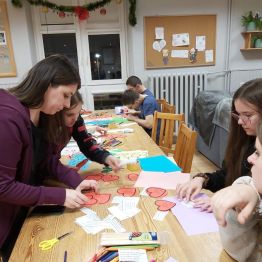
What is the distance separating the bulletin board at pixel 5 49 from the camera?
12.4ft

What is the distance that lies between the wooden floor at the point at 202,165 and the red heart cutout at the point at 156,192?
74.8 inches

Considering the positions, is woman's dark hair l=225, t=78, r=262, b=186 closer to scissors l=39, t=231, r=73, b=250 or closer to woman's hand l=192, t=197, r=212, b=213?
woman's hand l=192, t=197, r=212, b=213

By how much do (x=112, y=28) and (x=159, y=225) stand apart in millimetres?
3730

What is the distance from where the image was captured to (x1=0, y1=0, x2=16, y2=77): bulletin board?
12.4 ft

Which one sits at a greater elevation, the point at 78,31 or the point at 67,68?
the point at 78,31

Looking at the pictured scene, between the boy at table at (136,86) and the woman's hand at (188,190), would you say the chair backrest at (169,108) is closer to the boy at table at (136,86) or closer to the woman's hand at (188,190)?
the boy at table at (136,86)

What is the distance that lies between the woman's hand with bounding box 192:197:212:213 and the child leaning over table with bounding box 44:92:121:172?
493 millimetres

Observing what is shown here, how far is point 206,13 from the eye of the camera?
4.07 meters

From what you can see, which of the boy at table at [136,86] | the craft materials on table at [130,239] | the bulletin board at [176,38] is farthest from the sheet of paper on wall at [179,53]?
the craft materials on table at [130,239]

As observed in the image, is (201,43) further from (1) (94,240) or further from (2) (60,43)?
(1) (94,240)

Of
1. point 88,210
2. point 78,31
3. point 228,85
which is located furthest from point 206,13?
point 88,210

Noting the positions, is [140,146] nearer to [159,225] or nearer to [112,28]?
[159,225]

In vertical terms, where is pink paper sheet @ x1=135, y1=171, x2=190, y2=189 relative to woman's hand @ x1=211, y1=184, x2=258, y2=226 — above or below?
below

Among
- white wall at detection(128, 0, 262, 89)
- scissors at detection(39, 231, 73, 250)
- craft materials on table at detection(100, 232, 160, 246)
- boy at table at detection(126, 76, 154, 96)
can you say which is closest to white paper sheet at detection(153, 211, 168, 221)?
craft materials on table at detection(100, 232, 160, 246)
